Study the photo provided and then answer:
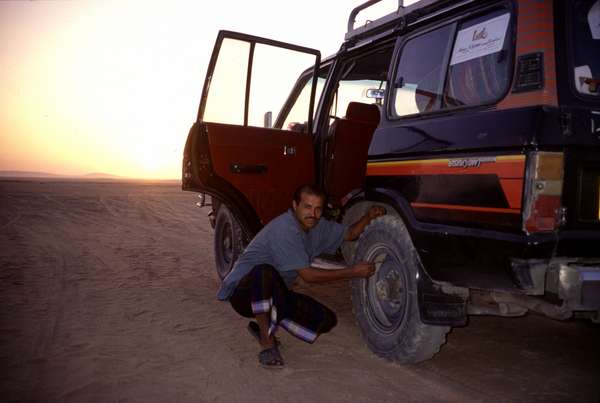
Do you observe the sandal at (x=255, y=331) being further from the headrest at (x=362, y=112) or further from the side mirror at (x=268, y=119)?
the side mirror at (x=268, y=119)

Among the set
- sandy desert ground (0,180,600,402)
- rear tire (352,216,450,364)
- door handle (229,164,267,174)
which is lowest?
sandy desert ground (0,180,600,402)

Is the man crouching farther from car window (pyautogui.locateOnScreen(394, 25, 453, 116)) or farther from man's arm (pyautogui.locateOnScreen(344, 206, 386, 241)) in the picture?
car window (pyautogui.locateOnScreen(394, 25, 453, 116))

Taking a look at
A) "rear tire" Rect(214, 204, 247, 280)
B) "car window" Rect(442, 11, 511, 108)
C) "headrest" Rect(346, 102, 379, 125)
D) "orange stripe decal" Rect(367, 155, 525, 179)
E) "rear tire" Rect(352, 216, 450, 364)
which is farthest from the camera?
"rear tire" Rect(214, 204, 247, 280)

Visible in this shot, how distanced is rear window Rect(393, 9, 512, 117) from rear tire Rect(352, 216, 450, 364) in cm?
88

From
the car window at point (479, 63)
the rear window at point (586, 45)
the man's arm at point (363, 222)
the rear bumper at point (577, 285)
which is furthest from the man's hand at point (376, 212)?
the rear window at point (586, 45)

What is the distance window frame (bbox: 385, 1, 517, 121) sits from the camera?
2.38 meters

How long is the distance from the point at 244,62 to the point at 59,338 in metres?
2.94

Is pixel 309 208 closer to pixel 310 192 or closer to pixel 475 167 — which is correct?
pixel 310 192

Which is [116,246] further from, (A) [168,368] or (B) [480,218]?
(B) [480,218]

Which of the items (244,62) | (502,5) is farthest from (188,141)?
(502,5)

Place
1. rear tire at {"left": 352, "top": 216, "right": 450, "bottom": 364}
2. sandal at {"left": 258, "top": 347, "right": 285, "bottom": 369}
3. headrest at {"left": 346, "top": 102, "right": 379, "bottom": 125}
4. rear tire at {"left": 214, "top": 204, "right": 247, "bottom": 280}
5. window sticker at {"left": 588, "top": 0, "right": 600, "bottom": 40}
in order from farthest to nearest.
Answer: rear tire at {"left": 214, "top": 204, "right": 247, "bottom": 280}
headrest at {"left": 346, "top": 102, "right": 379, "bottom": 125}
sandal at {"left": 258, "top": 347, "right": 285, "bottom": 369}
rear tire at {"left": 352, "top": 216, "right": 450, "bottom": 364}
window sticker at {"left": 588, "top": 0, "right": 600, "bottom": 40}

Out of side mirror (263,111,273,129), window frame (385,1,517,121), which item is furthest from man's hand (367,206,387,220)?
side mirror (263,111,273,129)

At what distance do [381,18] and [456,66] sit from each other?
1.29 meters

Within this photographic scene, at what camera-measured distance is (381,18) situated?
3830 mm
